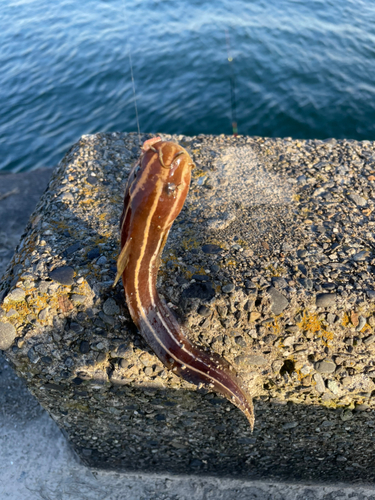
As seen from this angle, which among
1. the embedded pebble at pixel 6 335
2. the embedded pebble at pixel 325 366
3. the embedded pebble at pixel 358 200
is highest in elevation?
the embedded pebble at pixel 358 200

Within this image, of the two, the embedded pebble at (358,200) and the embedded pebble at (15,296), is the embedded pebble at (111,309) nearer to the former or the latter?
A: the embedded pebble at (15,296)

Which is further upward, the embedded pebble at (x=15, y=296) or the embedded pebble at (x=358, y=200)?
the embedded pebble at (x=358, y=200)

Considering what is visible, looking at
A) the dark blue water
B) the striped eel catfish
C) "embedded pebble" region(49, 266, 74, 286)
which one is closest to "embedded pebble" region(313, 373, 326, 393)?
the striped eel catfish

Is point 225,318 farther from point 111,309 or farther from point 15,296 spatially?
point 15,296

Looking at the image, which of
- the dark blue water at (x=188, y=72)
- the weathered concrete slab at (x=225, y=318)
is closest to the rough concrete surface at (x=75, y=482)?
the weathered concrete slab at (x=225, y=318)

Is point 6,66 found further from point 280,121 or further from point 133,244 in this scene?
point 133,244

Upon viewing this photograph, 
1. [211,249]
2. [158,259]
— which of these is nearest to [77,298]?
[158,259]
